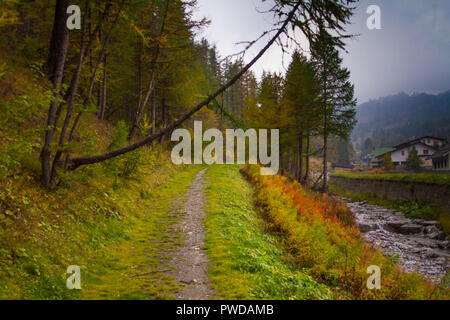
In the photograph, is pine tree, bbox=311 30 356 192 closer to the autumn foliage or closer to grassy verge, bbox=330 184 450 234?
grassy verge, bbox=330 184 450 234

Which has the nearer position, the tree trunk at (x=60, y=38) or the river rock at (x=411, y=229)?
the tree trunk at (x=60, y=38)

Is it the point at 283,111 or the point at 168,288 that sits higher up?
the point at 283,111

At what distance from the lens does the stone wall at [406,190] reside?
2205cm

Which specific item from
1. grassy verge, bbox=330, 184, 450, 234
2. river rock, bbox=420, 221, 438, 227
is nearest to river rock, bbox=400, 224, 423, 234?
river rock, bbox=420, 221, 438, 227

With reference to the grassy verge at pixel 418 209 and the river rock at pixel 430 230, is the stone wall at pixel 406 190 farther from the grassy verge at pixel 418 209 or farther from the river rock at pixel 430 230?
the river rock at pixel 430 230

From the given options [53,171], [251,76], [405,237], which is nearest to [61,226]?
[53,171]

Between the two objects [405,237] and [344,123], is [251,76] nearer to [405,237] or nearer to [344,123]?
[344,123]

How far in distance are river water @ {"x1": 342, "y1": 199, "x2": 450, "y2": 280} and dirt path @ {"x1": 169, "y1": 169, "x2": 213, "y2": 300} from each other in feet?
27.1

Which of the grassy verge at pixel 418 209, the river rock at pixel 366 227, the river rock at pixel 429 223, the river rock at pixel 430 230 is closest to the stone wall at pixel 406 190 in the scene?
the grassy verge at pixel 418 209

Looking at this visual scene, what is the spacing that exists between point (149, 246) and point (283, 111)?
1926cm

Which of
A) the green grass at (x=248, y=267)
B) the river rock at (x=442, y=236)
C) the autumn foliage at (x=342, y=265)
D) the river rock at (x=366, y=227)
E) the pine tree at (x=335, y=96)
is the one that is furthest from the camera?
the pine tree at (x=335, y=96)

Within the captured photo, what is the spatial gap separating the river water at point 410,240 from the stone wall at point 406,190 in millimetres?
2885

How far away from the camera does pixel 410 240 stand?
16.3m
